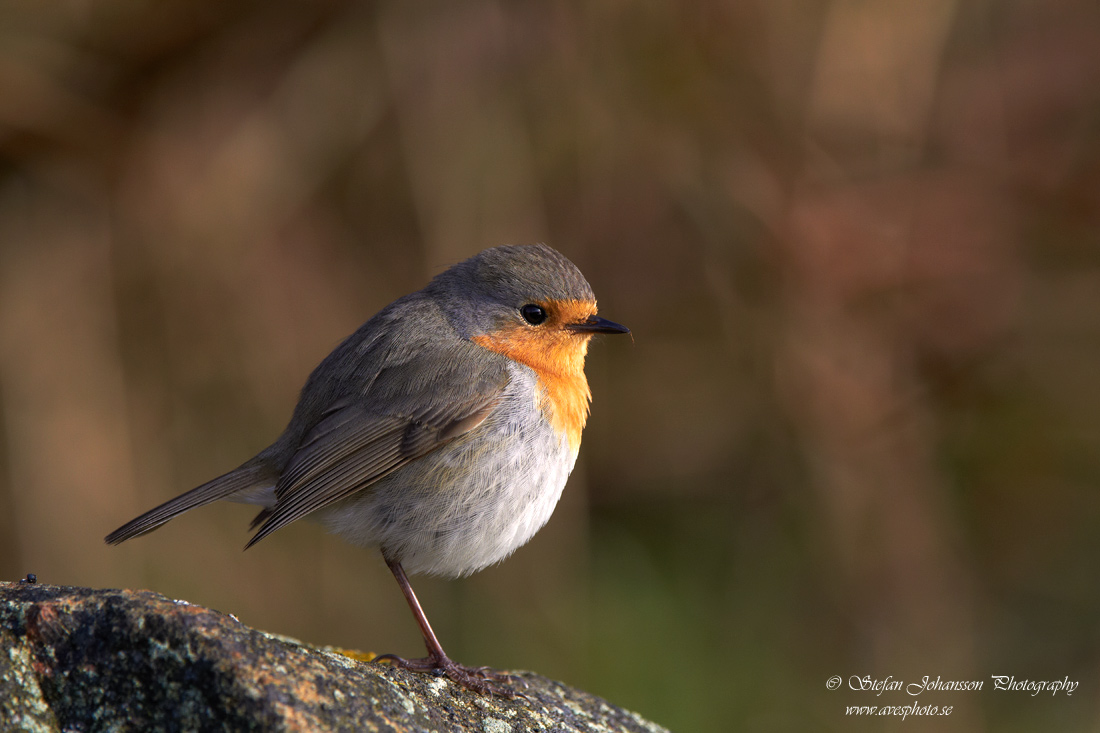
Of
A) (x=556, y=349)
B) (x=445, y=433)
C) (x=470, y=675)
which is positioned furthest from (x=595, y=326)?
(x=470, y=675)

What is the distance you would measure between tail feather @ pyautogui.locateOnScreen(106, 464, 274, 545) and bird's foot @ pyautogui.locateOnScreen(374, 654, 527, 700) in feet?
2.60

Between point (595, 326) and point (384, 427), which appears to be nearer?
point (384, 427)

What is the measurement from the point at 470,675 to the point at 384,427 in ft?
2.79

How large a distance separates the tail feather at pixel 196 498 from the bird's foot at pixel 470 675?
2.60ft

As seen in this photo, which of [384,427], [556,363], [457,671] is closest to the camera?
[457,671]

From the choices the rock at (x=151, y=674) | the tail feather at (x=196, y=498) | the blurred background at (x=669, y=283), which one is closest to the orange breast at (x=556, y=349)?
the tail feather at (x=196, y=498)

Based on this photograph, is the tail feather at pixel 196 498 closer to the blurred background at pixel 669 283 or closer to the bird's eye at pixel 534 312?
the bird's eye at pixel 534 312

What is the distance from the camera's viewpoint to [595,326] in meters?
3.31

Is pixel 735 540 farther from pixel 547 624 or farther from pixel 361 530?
pixel 361 530

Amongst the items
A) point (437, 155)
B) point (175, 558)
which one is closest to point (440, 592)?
point (175, 558)

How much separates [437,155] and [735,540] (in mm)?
2888

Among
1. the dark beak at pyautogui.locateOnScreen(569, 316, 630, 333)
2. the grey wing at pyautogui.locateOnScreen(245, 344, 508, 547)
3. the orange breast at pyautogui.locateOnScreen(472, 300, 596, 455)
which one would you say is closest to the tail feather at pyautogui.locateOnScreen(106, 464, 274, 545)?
the grey wing at pyautogui.locateOnScreen(245, 344, 508, 547)

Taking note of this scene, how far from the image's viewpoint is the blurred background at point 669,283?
5.22m

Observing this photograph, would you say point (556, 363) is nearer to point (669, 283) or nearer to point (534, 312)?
point (534, 312)
